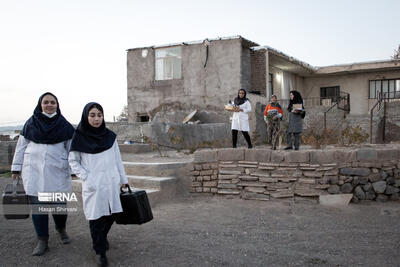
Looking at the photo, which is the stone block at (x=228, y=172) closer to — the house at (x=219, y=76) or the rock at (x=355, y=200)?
the rock at (x=355, y=200)

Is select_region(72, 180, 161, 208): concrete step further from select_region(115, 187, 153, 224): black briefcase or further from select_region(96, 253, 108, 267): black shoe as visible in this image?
select_region(96, 253, 108, 267): black shoe

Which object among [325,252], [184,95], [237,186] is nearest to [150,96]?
[184,95]

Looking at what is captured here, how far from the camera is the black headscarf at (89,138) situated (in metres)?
2.96

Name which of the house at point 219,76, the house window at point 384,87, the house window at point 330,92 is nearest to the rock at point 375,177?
the house at point 219,76

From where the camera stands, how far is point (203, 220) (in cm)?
459

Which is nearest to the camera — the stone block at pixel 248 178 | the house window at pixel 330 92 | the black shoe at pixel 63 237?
the black shoe at pixel 63 237

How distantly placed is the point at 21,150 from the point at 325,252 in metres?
3.11

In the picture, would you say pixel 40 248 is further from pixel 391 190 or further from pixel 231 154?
pixel 391 190

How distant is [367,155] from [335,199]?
3.01 feet

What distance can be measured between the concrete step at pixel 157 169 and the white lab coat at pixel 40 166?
2706 millimetres

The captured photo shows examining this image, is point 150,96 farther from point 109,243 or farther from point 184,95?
point 109,243

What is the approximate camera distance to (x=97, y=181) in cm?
296

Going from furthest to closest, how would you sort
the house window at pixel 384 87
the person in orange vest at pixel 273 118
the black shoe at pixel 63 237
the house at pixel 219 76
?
the house window at pixel 384 87 → the house at pixel 219 76 → the person in orange vest at pixel 273 118 → the black shoe at pixel 63 237

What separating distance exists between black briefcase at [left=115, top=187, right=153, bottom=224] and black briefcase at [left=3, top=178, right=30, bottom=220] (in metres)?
0.92
